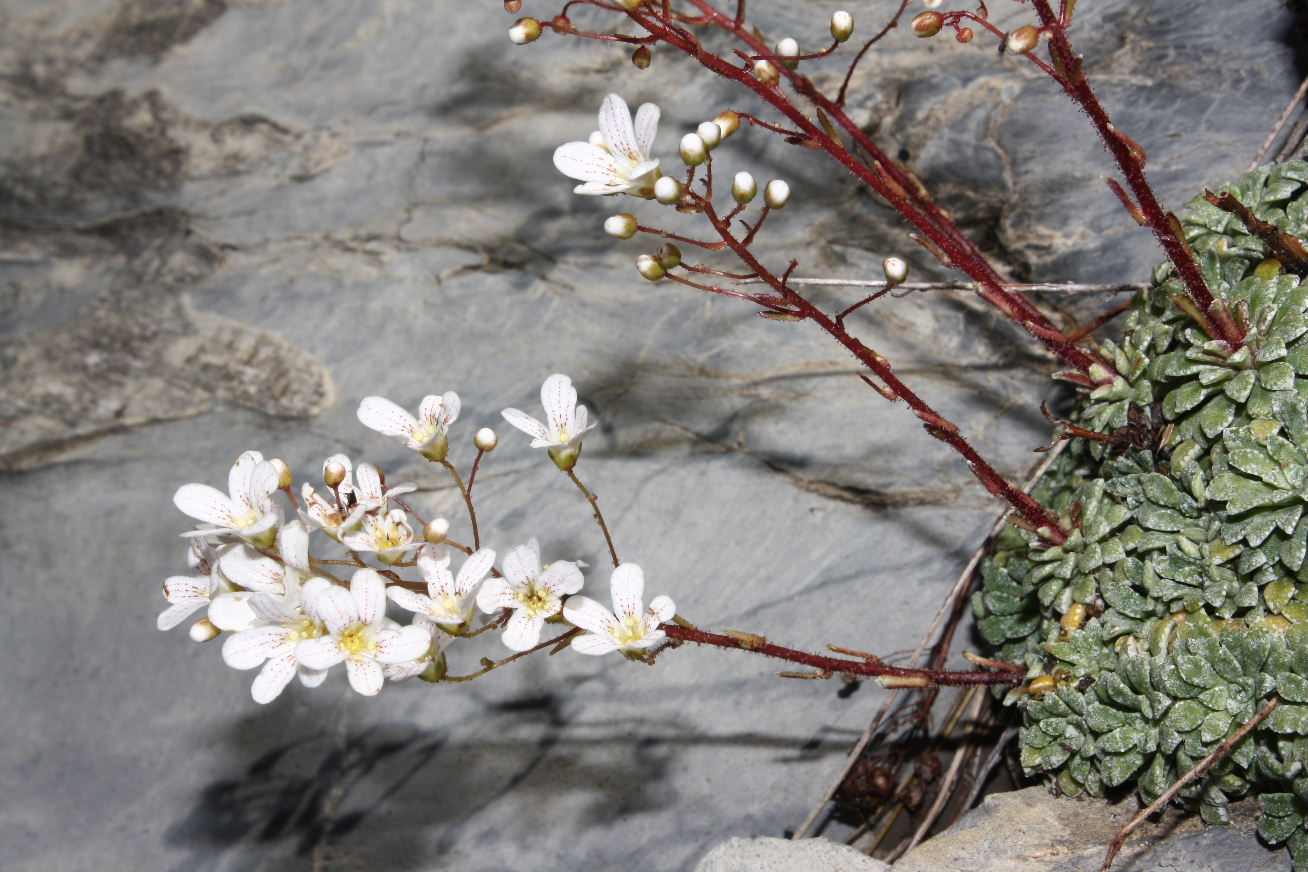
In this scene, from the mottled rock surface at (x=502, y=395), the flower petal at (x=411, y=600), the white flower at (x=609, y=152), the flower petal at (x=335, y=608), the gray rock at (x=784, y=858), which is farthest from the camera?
the mottled rock surface at (x=502, y=395)

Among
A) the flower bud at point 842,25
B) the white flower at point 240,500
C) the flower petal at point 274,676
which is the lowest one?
the flower petal at point 274,676

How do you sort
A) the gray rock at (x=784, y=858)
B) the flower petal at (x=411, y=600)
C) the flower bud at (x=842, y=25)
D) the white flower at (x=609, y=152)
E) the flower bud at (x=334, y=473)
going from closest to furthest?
the flower petal at (x=411, y=600) → the flower bud at (x=334, y=473) → the white flower at (x=609, y=152) → the flower bud at (x=842, y=25) → the gray rock at (x=784, y=858)

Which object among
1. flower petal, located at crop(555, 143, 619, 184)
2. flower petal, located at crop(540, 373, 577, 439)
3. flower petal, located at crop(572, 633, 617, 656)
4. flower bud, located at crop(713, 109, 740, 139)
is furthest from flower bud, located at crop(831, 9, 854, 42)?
flower petal, located at crop(572, 633, 617, 656)

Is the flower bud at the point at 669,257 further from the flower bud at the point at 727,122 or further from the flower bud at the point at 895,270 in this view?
the flower bud at the point at 895,270

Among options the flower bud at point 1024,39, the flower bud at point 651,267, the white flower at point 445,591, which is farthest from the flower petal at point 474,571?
the flower bud at point 1024,39

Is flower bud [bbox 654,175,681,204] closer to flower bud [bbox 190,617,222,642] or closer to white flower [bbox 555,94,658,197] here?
white flower [bbox 555,94,658,197]

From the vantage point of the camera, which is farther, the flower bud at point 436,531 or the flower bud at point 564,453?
the flower bud at point 564,453

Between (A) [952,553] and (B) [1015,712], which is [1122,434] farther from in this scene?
(B) [1015,712]

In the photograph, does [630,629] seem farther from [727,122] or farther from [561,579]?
[727,122]
